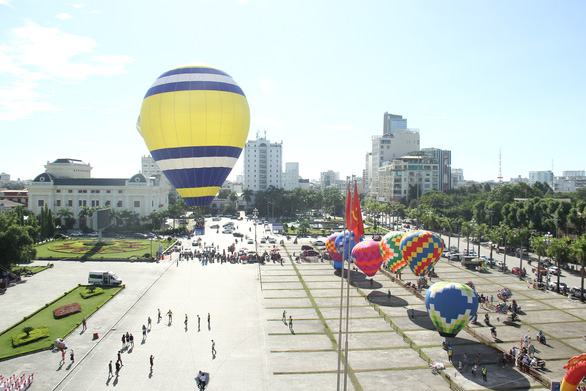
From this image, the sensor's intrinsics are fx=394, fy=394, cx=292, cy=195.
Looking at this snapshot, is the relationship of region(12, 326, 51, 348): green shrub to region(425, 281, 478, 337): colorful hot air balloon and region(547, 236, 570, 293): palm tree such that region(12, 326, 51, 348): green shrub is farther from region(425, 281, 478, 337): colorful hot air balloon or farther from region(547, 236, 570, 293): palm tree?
region(547, 236, 570, 293): palm tree

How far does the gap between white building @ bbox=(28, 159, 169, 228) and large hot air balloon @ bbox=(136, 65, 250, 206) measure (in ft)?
200

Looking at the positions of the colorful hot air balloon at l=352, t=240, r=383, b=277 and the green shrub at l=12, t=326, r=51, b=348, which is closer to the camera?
the green shrub at l=12, t=326, r=51, b=348

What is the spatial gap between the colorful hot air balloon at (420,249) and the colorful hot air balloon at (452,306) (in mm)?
9457

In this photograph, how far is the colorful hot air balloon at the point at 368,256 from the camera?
38812mm

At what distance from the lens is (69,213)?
83375mm

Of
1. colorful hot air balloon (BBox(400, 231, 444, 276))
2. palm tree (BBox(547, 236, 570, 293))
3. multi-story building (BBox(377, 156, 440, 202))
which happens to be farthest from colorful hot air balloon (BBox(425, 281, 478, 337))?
multi-story building (BBox(377, 156, 440, 202))

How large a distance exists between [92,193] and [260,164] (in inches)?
2554

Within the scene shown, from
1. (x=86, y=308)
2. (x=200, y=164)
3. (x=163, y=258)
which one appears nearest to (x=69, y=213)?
(x=163, y=258)

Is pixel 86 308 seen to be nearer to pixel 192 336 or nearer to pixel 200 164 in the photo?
pixel 192 336

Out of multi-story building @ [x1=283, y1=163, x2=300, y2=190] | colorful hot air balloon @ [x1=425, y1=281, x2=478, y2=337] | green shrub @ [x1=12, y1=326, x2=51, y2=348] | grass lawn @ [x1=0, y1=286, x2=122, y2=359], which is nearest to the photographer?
colorful hot air balloon @ [x1=425, y1=281, x2=478, y2=337]

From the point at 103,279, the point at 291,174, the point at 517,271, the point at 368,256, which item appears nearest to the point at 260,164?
the point at 291,174

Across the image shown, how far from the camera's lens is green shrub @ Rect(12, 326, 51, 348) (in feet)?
85.8

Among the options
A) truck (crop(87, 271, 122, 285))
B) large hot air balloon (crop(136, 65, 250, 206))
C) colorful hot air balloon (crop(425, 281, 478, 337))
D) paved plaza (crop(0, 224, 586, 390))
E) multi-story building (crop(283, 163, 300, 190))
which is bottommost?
paved plaza (crop(0, 224, 586, 390))

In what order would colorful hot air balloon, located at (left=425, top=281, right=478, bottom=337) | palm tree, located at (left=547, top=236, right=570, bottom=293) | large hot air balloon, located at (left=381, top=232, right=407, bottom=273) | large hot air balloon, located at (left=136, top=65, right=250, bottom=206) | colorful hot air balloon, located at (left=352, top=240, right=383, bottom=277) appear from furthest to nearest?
1. palm tree, located at (left=547, top=236, right=570, bottom=293)
2. colorful hot air balloon, located at (left=352, top=240, right=383, bottom=277)
3. large hot air balloon, located at (left=381, top=232, right=407, bottom=273)
4. large hot air balloon, located at (left=136, top=65, right=250, bottom=206)
5. colorful hot air balloon, located at (left=425, top=281, right=478, bottom=337)
